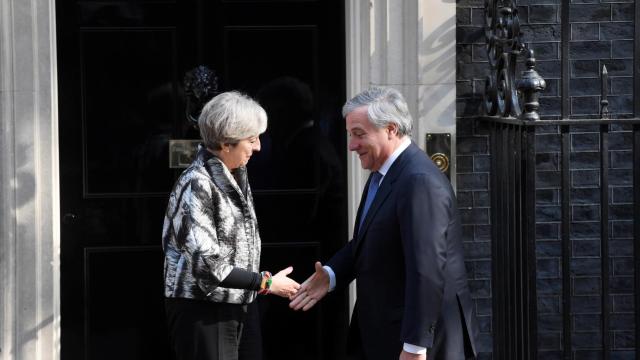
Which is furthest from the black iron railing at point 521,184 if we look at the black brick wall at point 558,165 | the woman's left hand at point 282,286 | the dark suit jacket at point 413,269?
the woman's left hand at point 282,286

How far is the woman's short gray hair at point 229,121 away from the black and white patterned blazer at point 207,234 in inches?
3.4

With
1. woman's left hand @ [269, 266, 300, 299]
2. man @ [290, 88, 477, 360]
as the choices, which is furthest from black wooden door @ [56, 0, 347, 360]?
man @ [290, 88, 477, 360]

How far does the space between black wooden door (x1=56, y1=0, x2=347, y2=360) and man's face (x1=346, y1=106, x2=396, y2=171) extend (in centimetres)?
172

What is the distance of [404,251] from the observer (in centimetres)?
362

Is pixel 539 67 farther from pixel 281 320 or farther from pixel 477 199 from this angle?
pixel 281 320

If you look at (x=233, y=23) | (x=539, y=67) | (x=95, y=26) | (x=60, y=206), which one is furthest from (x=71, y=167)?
(x=539, y=67)

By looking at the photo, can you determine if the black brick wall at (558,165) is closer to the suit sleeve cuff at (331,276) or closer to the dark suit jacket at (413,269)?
the suit sleeve cuff at (331,276)

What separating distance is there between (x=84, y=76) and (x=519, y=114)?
232 centimetres

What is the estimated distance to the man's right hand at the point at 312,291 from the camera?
4.30 meters

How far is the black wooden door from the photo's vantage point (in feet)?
17.9

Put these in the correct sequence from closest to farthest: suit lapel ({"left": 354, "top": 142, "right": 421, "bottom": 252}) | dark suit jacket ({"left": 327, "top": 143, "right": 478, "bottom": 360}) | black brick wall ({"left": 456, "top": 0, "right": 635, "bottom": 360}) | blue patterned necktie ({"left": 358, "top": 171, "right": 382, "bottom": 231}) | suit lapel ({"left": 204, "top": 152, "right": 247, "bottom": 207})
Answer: dark suit jacket ({"left": 327, "top": 143, "right": 478, "bottom": 360})
suit lapel ({"left": 354, "top": 142, "right": 421, "bottom": 252})
blue patterned necktie ({"left": 358, "top": 171, "right": 382, "bottom": 231})
suit lapel ({"left": 204, "top": 152, "right": 247, "bottom": 207})
black brick wall ({"left": 456, "top": 0, "right": 635, "bottom": 360})

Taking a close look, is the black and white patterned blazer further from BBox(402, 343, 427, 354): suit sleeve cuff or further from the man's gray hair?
BBox(402, 343, 427, 354): suit sleeve cuff

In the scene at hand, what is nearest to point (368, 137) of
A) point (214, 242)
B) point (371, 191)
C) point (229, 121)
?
point (371, 191)

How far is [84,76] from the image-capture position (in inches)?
214
